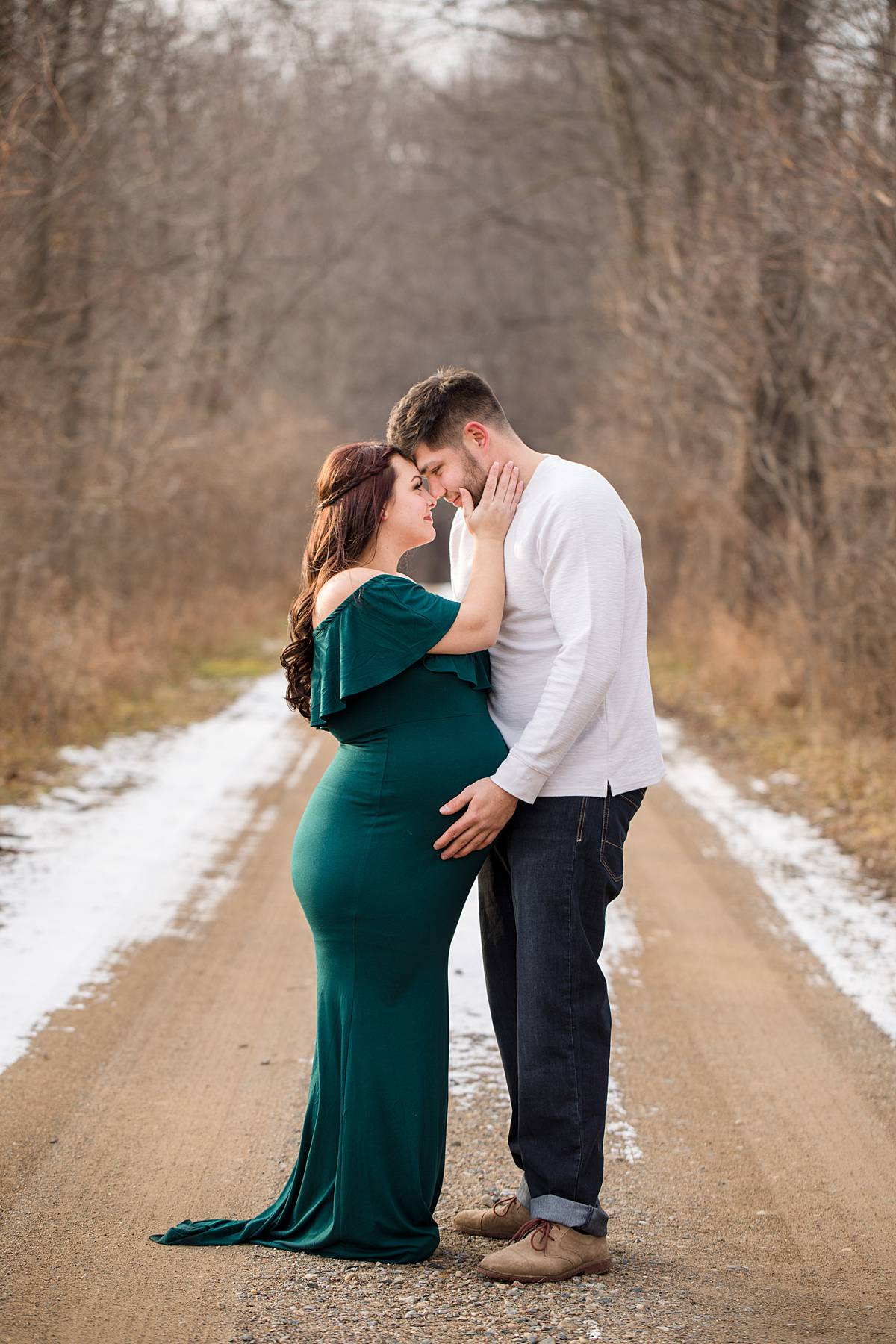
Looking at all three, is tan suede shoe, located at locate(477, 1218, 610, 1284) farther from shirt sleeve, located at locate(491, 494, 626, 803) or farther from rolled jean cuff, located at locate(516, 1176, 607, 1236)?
shirt sleeve, located at locate(491, 494, 626, 803)

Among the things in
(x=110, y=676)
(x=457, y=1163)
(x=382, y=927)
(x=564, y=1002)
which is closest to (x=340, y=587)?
(x=382, y=927)

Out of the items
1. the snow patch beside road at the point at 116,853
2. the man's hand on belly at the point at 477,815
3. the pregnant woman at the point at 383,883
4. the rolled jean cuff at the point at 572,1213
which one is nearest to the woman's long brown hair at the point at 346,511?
the pregnant woman at the point at 383,883

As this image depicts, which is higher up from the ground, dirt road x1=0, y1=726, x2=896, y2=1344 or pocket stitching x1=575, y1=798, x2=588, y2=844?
pocket stitching x1=575, y1=798, x2=588, y2=844

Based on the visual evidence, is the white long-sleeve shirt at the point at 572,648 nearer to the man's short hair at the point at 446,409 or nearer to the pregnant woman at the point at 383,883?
the pregnant woman at the point at 383,883

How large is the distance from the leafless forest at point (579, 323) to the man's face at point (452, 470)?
5241 millimetres

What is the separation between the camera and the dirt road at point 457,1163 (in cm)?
306

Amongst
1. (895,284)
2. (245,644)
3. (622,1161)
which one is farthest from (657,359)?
(622,1161)

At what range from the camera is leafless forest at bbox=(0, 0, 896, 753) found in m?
9.95

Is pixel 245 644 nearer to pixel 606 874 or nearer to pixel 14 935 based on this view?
pixel 14 935

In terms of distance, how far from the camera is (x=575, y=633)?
3258 mm

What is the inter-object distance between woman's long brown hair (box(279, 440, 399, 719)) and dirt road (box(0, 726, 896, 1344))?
1.56 metres

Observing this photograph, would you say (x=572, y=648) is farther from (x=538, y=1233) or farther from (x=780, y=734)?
(x=780, y=734)

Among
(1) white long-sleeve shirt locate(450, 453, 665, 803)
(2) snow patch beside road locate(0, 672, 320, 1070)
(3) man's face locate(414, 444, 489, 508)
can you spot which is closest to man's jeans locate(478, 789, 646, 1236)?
(1) white long-sleeve shirt locate(450, 453, 665, 803)

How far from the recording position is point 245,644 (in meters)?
18.9
